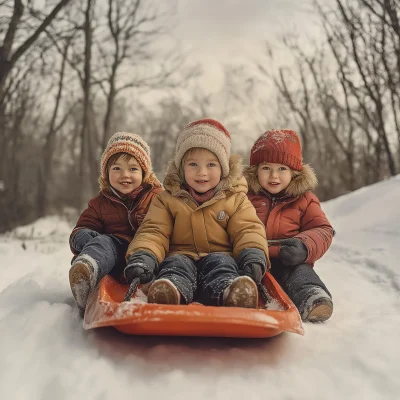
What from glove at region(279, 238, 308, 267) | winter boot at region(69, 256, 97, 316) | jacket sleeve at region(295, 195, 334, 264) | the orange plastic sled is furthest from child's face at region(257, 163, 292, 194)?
winter boot at region(69, 256, 97, 316)

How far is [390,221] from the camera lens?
433 cm

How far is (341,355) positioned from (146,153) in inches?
72.0

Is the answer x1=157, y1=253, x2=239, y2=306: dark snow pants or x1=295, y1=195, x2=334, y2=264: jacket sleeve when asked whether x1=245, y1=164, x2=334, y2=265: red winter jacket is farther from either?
x1=157, y1=253, x2=239, y2=306: dark snow pants

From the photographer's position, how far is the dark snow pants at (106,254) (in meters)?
2.18

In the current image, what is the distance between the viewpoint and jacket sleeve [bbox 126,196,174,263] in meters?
2.20

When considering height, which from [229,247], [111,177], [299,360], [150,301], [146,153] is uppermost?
[146,153]

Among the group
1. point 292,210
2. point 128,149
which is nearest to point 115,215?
point 128,149

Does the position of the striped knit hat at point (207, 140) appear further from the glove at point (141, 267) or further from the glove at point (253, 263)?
the glove at point (141, 267)

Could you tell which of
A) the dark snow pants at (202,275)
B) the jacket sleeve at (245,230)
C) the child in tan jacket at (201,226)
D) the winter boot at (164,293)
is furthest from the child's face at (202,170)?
the winter boot at (164,293)

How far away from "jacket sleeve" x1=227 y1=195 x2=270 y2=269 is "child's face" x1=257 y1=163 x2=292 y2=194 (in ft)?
1.42

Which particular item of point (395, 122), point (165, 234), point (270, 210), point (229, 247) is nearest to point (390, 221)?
point (270, 210)

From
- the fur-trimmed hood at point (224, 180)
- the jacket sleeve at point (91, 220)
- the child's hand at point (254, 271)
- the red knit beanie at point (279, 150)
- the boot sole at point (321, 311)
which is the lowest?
the boot sole at point (321, 311)

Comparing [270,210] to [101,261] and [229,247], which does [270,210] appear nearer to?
[229,247]

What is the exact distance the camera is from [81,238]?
98.2 inches
